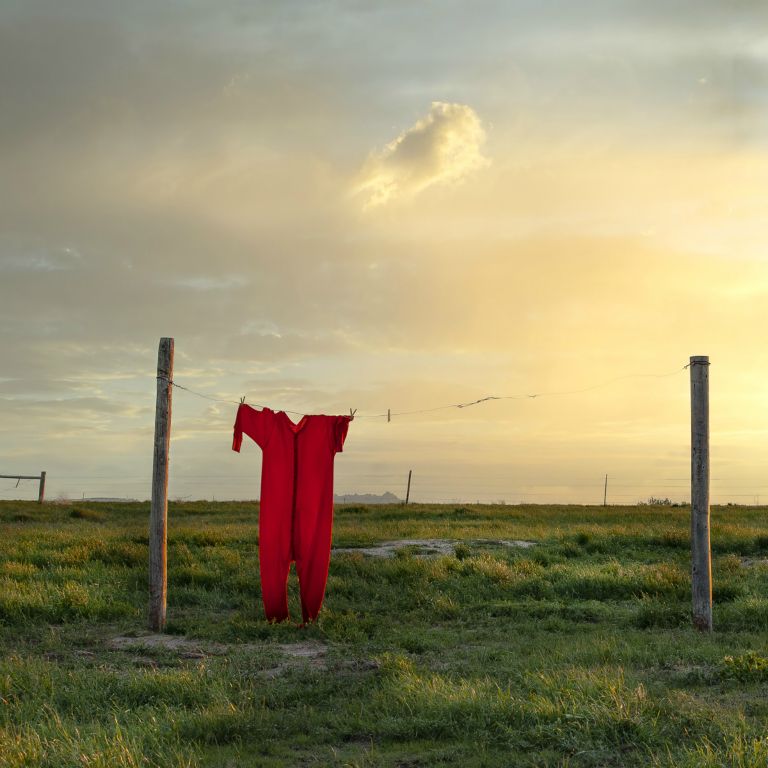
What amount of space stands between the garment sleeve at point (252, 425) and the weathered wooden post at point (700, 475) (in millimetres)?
6115

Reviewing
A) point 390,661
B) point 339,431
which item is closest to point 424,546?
point 339,431

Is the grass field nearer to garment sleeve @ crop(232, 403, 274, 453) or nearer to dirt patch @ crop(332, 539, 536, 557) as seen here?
dirt patch @ crop(332, 539, 536, 557)

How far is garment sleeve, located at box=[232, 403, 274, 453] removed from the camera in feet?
37.6

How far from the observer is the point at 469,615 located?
11.8 meters

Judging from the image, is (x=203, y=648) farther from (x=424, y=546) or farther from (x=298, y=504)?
(x=424, y=546)

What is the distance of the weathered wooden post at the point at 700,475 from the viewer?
10969mm

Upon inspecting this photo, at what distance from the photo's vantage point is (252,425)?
11.5 meters


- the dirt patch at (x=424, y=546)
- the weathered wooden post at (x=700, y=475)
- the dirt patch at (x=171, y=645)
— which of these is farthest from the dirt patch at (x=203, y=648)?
the dirt patch at (x=424, y=546)

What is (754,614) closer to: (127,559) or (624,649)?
(624,649)

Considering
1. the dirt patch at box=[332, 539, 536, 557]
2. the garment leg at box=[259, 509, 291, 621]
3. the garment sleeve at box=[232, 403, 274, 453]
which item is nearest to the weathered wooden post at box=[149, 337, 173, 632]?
the garment sleeve at box=[232, 403, 274, 453]

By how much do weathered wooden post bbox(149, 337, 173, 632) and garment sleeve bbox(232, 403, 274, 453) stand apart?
100cm

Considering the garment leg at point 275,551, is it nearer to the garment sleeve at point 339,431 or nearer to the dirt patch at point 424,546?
the garment sleeve at point 339,431

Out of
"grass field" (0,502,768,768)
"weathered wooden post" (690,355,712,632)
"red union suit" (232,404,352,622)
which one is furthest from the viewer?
"red union suit" (232,404,352,622)

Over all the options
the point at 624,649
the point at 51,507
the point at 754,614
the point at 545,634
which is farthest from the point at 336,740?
the point at 51,507
